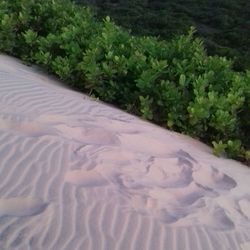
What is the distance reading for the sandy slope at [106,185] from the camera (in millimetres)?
3588

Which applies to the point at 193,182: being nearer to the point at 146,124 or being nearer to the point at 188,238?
the point at 188,238

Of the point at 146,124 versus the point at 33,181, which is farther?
the point at 146,124

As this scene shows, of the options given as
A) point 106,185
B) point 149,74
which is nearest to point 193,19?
point 149,74

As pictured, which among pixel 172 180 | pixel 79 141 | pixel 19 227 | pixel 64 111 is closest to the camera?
pixel 19 227

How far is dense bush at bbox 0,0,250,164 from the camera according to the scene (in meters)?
6.43

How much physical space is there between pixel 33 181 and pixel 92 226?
672mm

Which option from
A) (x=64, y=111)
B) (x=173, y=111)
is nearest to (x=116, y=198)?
(x=64, y=111)

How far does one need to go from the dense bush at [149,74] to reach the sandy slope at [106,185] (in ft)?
1.36

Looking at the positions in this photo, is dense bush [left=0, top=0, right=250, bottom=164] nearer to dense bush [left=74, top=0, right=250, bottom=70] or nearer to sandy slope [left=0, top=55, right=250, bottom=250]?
sandy slope [left=0, top=55, right=250, bottom=250]

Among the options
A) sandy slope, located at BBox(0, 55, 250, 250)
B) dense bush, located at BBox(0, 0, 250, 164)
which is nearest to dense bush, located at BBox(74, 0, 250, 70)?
dense bush, located at BBox(0, 0, 250, 164)

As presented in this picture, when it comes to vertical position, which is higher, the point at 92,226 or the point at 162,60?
the point at 162,60

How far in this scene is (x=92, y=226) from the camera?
365cm

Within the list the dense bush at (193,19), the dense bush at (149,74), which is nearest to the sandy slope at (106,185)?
the dense bush at (149,74)

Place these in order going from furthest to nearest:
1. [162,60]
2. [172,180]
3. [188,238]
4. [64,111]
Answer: [162,60]
[64,111]
[172,180]
[188,238]
